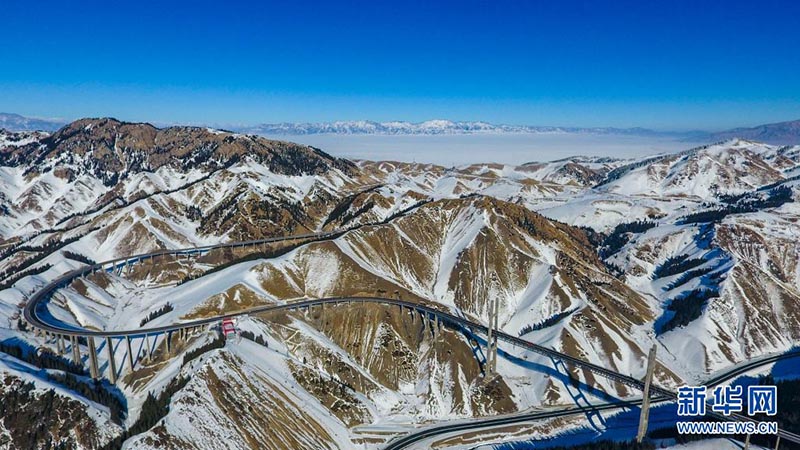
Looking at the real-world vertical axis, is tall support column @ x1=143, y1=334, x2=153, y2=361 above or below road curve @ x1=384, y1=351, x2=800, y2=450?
above

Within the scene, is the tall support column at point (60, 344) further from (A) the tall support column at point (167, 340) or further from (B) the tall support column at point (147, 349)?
(A) the tall support column at point (167, 340)

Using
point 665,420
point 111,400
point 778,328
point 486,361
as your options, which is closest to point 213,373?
point 111,400

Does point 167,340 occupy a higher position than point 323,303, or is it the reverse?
point 323,303

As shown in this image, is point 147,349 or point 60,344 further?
point 60,344

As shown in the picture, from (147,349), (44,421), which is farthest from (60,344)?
(44,421)

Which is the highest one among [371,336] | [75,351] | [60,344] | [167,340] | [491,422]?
[167,340]

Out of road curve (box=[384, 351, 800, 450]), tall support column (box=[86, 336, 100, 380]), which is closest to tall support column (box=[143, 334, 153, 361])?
tall support column (box=[86, 336, 100, 380])

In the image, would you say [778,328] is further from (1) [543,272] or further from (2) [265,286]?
(2) [265,286]

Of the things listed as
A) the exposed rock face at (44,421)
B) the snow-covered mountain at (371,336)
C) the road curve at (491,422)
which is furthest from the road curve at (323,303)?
the exposed rock face at (44,421)

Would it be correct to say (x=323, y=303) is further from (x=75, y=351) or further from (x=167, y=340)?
(x=75, y=351)

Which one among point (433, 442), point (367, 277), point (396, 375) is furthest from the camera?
point (367, 277)

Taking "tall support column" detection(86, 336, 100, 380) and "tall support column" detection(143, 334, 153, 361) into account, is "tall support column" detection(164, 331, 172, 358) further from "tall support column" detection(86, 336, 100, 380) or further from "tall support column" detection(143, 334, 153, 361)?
"tall support column" detection(86, 336, 100, 380)
